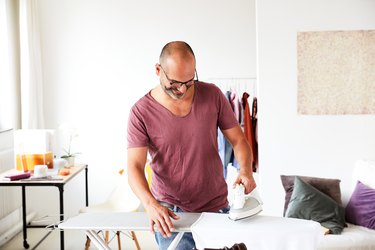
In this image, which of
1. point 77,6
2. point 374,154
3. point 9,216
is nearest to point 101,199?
point 9,216

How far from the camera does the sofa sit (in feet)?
10.7

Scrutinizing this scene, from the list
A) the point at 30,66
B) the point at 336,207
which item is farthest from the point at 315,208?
the point at 30,66

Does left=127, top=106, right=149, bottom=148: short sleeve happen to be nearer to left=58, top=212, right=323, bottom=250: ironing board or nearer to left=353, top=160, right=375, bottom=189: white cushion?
left=58, top=212, right=323, bottom=250: ironing board

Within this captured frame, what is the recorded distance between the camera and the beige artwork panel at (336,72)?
12.3 feet

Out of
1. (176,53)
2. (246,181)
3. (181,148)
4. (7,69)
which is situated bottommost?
(246,181)

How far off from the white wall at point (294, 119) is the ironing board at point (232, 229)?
79.5 inches

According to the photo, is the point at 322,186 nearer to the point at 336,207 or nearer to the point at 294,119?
the point at 336,207

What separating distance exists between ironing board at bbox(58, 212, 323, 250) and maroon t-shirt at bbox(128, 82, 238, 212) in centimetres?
17

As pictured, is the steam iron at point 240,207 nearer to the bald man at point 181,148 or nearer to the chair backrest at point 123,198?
the bald man at point 181,148

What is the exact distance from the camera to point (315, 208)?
11.2 ft

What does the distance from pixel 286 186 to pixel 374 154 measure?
0.72 metres

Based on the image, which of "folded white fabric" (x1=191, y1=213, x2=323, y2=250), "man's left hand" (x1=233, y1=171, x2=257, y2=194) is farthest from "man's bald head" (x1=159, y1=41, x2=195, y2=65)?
"folded white fabric" (x1=191, y1=213, x2=323, y2=250)

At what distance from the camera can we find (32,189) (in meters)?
4.97

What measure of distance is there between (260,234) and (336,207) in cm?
194
